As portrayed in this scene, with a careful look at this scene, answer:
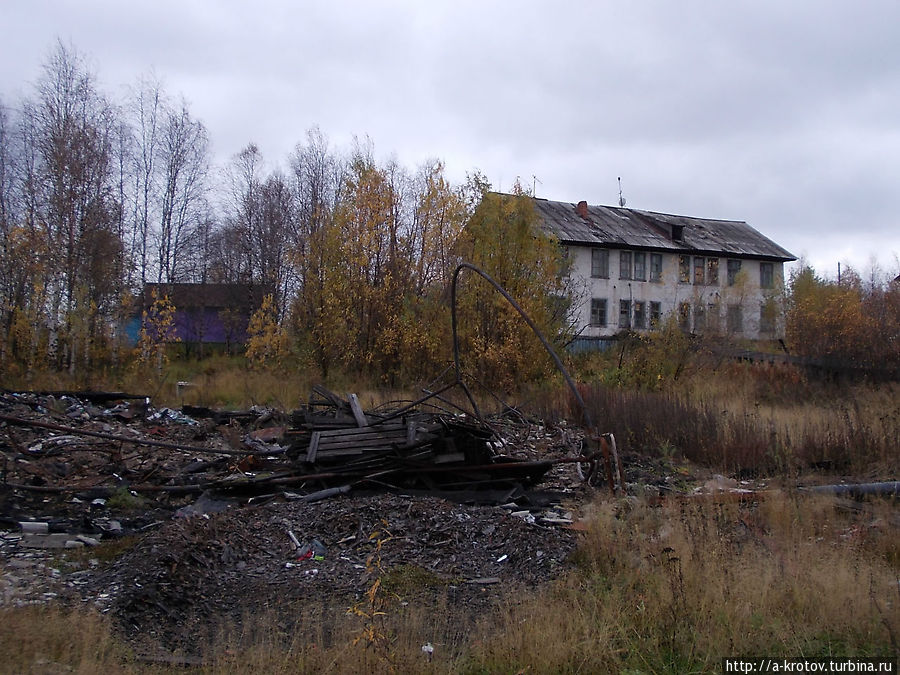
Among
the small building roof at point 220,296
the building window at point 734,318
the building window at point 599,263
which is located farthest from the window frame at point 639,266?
the small building roof at point 220,296

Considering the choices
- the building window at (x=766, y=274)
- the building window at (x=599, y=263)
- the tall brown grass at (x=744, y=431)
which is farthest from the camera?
the building window at (x=766, y=274)

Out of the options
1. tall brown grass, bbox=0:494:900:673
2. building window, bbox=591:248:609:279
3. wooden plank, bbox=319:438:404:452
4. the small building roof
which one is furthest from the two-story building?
tall brown grass, bbox=0:494:900:673

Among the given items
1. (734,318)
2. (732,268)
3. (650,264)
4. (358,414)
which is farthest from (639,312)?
(358,414)

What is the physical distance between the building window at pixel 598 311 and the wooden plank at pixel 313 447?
32565mm

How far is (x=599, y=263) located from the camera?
39625mm

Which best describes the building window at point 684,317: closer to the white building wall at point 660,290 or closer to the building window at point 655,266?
the white building wall at point 660,290

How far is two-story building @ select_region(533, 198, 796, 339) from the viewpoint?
38125 mm

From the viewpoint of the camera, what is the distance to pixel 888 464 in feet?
30.7

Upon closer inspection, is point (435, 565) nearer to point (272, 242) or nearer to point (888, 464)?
point (888, 464)

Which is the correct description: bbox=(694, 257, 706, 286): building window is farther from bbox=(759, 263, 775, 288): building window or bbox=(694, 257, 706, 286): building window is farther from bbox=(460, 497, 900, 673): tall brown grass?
bbox=(460, 497, 900, 673): tall brown grass

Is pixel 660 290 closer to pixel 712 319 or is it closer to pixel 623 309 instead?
pixel 623 309

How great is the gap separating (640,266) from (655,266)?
1.18 meters

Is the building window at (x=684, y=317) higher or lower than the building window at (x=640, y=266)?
lower

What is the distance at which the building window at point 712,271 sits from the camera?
41219 millimetres
